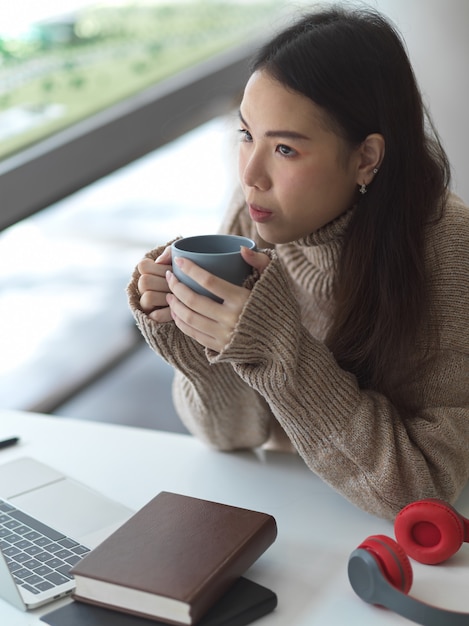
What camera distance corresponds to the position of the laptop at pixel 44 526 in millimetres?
861

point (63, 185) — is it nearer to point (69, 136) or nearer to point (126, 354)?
point (69, 136)

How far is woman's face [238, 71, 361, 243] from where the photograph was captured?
1000mm

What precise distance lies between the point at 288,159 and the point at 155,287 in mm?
220

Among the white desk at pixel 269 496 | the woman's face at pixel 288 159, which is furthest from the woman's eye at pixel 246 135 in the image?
the white desk at pixel 269 496

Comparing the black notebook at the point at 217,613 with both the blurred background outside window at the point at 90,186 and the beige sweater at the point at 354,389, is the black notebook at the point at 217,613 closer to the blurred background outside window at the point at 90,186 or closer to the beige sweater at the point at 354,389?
the beige sweater at the point at 354,389

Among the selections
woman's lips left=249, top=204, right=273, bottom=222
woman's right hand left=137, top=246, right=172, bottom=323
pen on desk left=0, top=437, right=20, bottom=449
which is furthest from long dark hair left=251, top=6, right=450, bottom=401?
pen on desk left=0, top=437, right=20, bottom=449

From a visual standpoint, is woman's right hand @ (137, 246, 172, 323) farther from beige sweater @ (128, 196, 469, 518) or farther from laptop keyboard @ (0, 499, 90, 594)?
laptop keyboard @ (0, 499, 90, 594)

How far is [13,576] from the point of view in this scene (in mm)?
849

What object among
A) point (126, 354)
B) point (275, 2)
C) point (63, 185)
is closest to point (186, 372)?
point (63, 185)

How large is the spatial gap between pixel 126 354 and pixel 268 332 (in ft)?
7.05

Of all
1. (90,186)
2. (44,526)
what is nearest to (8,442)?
(44,526)

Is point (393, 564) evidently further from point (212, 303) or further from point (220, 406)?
point (220, 406)

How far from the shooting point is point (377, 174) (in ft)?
3.49

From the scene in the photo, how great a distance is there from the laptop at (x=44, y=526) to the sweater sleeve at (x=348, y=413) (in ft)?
0.78
